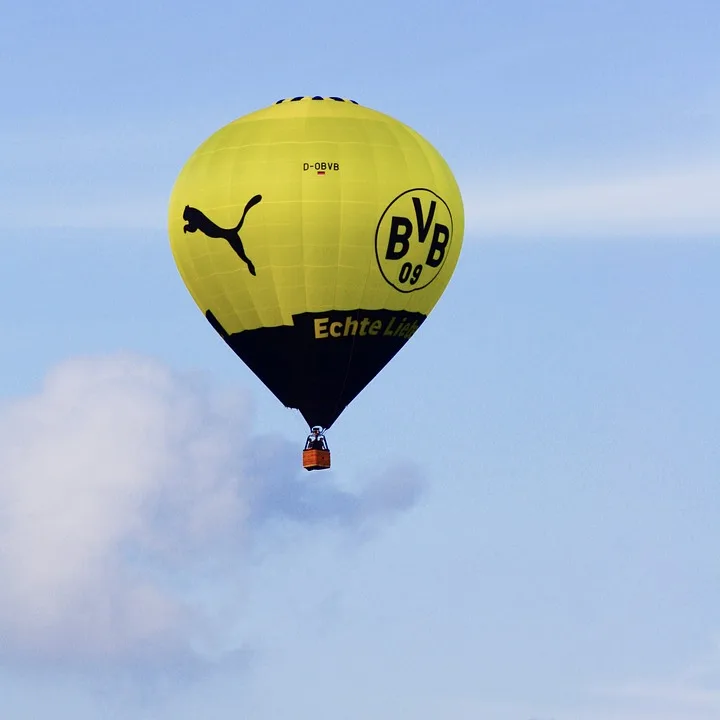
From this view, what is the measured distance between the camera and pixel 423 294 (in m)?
110

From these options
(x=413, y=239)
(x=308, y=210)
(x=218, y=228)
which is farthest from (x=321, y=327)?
(x=218, y=228)

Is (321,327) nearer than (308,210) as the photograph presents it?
No

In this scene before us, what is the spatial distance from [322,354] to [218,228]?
183 inches

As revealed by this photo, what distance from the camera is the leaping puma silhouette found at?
107812 mm

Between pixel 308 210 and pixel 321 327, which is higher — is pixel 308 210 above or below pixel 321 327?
above

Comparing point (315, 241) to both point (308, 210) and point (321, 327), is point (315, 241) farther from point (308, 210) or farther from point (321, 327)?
point (321, 327)

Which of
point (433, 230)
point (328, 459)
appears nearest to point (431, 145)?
point (433, 230)

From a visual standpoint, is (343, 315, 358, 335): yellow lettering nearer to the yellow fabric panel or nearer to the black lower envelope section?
the black lower envelope section

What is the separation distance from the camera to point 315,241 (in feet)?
352

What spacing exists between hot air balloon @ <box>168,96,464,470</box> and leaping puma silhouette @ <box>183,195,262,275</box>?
0.09ft

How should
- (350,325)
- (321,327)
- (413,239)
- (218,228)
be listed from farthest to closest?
(413,239), (218,228), (350,325), (321,327)

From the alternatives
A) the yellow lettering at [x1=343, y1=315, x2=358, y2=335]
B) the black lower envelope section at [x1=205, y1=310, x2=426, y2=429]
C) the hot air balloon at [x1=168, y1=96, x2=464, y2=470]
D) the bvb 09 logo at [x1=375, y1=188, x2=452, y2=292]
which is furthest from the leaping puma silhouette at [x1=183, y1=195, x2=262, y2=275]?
→ the bvb 09 logo at [x1=375, y1=188, x2=452, y2=292]

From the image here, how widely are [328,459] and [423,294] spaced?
555cm

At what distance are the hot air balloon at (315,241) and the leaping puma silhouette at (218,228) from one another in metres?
0.03
